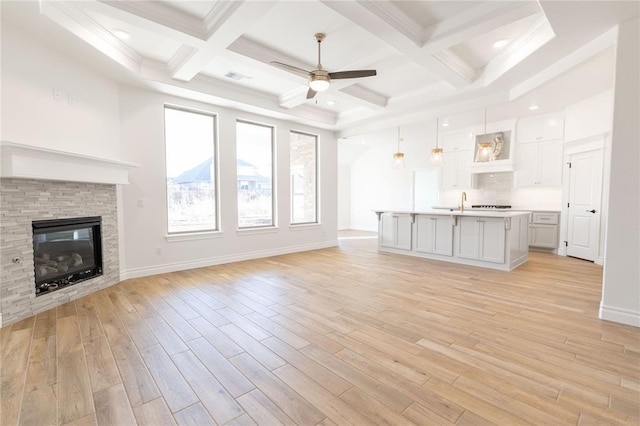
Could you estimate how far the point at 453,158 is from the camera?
8.21 m

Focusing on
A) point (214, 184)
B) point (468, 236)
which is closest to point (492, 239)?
point (468, 236)

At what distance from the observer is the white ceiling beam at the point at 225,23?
8.88 feet

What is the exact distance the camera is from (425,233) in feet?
19.4

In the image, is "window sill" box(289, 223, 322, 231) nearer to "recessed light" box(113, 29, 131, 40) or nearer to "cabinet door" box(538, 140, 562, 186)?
"recessed light" box(113, 29, 131, 40)

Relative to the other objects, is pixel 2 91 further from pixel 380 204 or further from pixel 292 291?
pixel 380 204

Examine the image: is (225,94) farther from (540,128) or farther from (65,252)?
(540,128)

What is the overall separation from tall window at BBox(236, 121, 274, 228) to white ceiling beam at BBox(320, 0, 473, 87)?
3.44m

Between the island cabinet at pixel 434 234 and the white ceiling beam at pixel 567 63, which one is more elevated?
the white ceiling beam at pixel 567 63

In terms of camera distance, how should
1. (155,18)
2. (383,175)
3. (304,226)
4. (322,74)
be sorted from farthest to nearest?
(383,175) → (304,226) → (322,74) → (155,18)

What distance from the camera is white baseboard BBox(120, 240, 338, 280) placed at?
4.50m

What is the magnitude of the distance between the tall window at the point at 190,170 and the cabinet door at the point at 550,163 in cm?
708

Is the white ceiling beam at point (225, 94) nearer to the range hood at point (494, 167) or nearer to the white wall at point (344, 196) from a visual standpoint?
the range hood at point (494, 167)

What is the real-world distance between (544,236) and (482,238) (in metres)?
2.68

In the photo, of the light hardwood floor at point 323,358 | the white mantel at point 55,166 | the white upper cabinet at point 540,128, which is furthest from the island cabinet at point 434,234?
the white mantel at point 55,166
